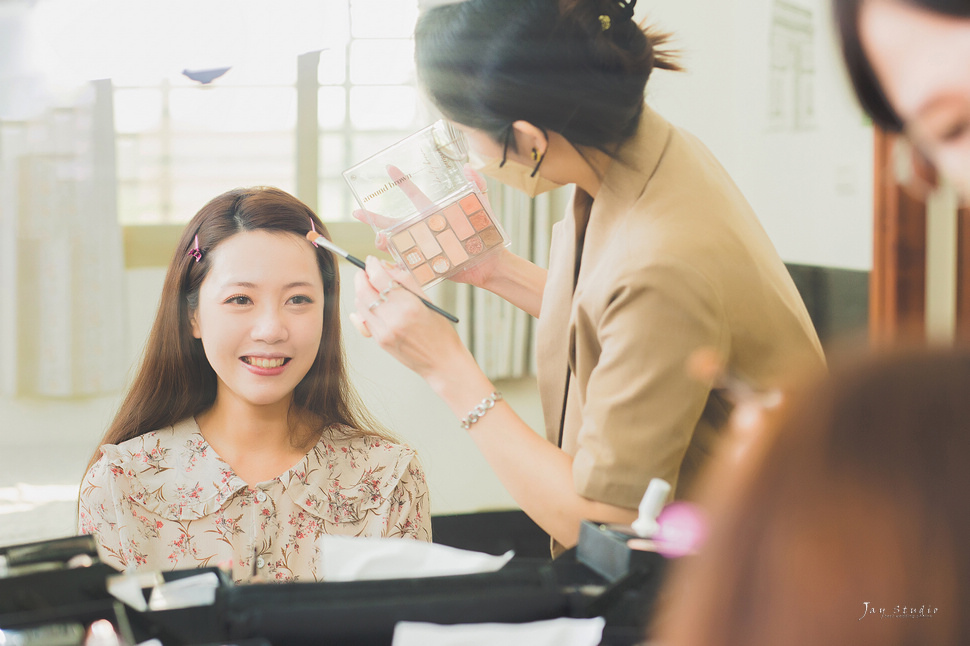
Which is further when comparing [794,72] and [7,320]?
[794,72]

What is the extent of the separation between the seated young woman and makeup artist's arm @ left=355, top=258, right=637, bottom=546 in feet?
0.29

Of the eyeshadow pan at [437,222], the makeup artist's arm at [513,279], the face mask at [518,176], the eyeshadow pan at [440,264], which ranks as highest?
the face mask at [518,176]

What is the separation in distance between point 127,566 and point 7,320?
0.29 m

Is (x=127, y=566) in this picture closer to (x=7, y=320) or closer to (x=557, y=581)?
(x=7, y=320)

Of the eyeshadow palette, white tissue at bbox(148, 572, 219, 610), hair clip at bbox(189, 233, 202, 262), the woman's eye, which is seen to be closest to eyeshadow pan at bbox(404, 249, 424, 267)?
the eyeshadow palette

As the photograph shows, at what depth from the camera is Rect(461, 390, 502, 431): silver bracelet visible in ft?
2.68

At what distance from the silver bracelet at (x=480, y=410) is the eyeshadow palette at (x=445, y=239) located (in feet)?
0.49

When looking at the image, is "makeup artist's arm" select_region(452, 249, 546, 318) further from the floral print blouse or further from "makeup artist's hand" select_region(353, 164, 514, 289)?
the floral print blouse

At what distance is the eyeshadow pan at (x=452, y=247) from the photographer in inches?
34.1

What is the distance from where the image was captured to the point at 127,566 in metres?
0.85

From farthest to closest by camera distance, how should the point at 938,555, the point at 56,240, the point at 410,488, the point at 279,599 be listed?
the point at 410,488 → the point at 56,240 → the point at 279,599 → the point at 938,555

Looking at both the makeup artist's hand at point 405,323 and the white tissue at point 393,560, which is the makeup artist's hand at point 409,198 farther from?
the white tissue at point 393,560

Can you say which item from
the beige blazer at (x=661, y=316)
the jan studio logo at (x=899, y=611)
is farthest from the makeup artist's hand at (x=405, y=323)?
the jan studio logo at (x=899, y=611)

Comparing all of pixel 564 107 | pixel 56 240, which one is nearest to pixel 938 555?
pixel 564 107
